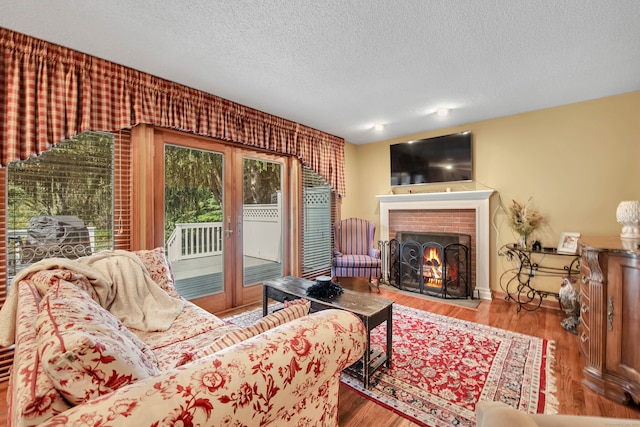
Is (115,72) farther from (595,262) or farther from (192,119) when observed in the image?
(595,262)

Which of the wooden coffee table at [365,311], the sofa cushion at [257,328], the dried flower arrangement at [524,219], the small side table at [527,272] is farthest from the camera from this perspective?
the dried flower arrangement at [524,219]

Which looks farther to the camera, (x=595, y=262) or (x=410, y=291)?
(x=410, y=291)

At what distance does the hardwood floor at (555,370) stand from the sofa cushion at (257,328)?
820 millimetres

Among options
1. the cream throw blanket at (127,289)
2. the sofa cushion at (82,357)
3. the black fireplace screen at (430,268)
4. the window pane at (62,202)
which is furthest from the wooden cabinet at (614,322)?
the window pane at (62,202)

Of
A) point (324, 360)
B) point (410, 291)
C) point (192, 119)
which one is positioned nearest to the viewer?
point (324, 360)

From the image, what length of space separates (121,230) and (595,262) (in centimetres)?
364

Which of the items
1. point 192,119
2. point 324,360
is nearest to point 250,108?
point 192,119

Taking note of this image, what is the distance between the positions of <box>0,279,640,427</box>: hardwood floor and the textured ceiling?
237 centimetres

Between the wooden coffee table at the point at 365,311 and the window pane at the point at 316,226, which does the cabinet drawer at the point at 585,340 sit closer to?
the wooden coffee table at the point at 365,311

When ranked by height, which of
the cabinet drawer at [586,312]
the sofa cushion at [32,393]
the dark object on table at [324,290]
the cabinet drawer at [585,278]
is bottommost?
the cabinet drawer at [586,312]

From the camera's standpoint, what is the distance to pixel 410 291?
3.93 meters

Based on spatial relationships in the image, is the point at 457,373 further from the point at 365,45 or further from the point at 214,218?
the point at 214,218

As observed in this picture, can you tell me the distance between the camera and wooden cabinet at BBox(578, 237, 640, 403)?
1.62 metres

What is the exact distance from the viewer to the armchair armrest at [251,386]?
1.81ft
